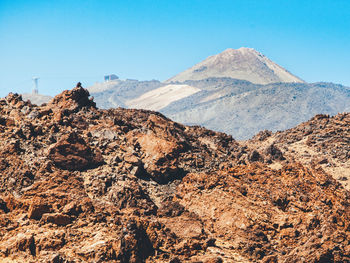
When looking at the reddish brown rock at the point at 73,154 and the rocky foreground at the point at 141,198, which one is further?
the reddish brown rock at the point at 73,154

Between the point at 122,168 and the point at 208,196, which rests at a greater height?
the point at 122,168

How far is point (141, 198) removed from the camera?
656 inches

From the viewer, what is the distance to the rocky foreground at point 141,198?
42.6 ft

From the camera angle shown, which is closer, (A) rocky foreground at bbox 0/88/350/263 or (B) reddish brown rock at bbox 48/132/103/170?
(A) rocky foreground at bbox 0/88/350/263

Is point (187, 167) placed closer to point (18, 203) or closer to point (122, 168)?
point (122, 168)

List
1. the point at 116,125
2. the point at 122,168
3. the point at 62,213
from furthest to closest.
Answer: the point at 116,125
the point at 122,168
the point at 62,213

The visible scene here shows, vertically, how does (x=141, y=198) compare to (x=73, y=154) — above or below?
below

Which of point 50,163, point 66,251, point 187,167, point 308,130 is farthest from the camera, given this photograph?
point 308,130

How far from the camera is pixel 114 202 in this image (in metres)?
15.9

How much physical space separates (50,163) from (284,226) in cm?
942

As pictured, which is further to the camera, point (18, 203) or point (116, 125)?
point (116, 125)

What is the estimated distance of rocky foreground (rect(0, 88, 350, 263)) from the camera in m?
13.0

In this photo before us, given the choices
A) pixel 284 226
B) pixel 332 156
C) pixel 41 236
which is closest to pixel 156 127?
pixel 284 226

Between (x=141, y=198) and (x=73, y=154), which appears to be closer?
(x=141, y=198)
